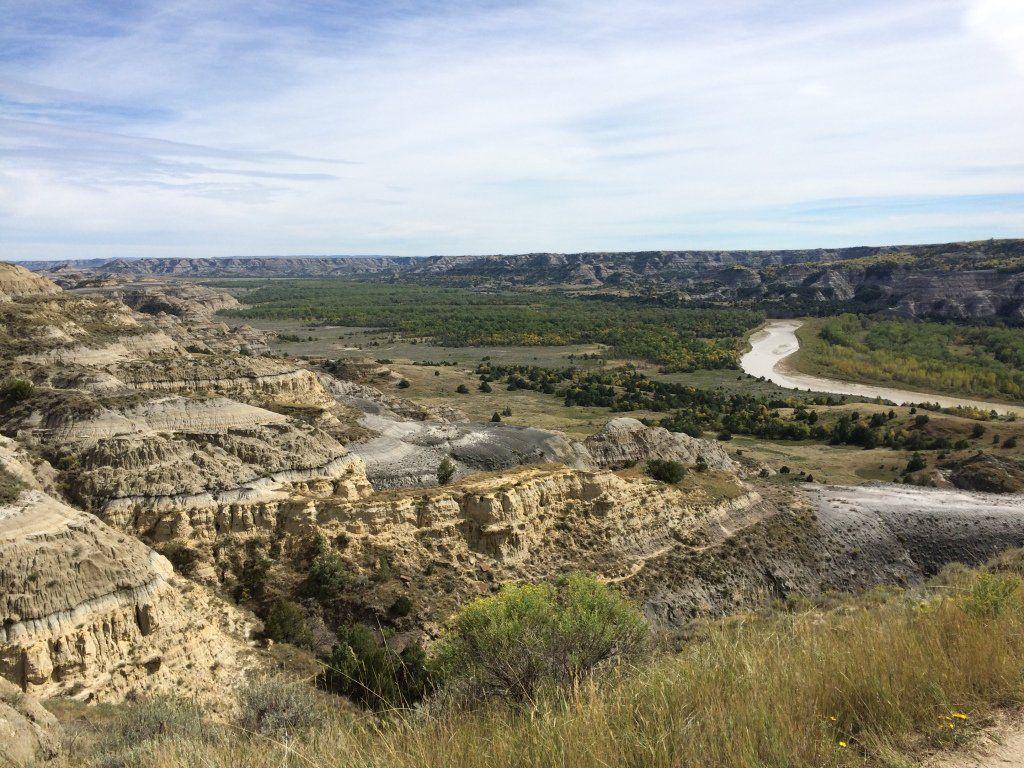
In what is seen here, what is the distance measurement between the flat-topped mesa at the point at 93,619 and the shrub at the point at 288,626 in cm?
104

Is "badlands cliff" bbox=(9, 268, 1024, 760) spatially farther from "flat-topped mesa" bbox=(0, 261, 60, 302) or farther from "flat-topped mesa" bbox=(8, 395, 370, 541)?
"flat-topped mesa" bbox=(0, 261, 60, 302)

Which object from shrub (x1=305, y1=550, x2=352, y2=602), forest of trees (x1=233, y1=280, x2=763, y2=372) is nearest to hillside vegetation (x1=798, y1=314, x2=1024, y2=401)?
forest of trees (x1=233, y1=280, x2=763, y2=372)

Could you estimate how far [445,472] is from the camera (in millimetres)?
28750

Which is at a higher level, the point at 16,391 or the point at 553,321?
the point at 553,321

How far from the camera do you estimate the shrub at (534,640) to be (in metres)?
7.88

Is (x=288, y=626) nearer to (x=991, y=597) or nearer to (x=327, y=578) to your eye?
(x=327, y=578)

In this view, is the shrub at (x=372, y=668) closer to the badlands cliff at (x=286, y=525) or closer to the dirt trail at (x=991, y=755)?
the badlands cliff at (x=286, y=525)

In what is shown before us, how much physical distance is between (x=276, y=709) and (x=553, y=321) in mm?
125149

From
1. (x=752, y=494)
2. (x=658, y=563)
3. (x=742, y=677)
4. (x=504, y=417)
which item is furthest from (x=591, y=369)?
(x=742, y=677)

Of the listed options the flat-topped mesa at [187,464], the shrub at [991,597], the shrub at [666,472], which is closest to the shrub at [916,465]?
the shrub at [666,472]

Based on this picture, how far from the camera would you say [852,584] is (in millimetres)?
26859

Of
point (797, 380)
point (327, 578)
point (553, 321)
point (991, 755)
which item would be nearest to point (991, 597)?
point (991, 755)

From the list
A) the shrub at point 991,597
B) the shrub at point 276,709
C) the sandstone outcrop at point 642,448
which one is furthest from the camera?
the sandstone outcrop at point 642,448

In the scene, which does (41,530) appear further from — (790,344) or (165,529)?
(790,344)
